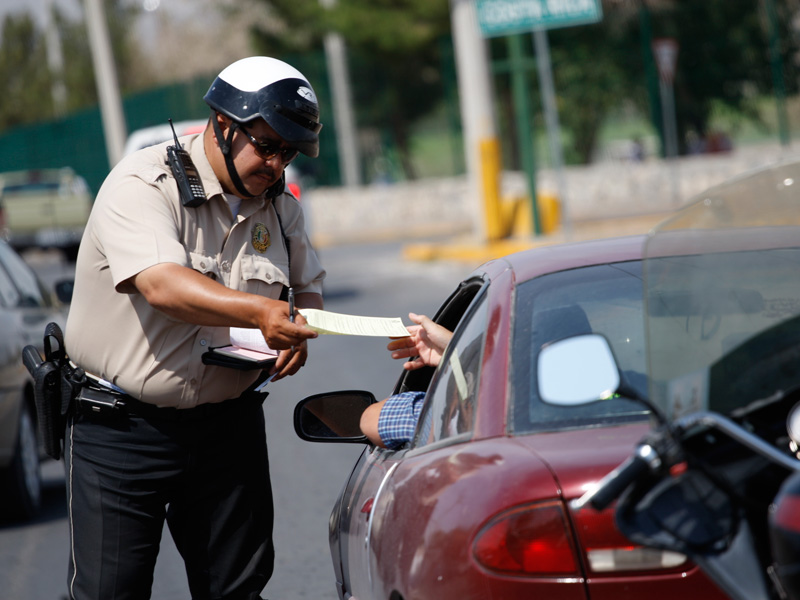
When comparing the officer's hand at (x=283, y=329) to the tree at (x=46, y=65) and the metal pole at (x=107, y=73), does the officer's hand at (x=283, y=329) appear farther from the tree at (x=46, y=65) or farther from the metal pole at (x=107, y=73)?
the tree at (x=46, y=65)

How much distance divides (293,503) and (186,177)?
11.6ft

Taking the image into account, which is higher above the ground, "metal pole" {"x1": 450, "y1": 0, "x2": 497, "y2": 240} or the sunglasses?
"metal pole" {"x1": 450, "y1": 0, "x2": 497, "y2": 240}

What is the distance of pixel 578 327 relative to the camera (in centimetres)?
287

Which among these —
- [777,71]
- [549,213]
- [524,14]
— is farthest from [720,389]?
[777,71]

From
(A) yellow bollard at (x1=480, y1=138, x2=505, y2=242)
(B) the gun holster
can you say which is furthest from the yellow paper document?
(A) yellow bollard at (x1=480, y1=138, x2=505, y2=242)

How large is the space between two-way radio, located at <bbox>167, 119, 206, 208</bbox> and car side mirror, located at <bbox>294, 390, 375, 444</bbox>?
2.41 ft

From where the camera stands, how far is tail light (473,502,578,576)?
2.13m

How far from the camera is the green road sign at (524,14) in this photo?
15.2m

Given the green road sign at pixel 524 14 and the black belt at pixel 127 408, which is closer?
the black belt at pixel 127 408

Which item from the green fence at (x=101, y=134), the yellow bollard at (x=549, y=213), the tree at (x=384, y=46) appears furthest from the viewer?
the green fence at (x=101, y=134)

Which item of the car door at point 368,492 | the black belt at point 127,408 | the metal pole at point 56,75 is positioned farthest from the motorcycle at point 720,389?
the metal pole at point 56,75

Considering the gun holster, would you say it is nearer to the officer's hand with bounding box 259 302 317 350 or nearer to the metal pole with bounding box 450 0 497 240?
the officer's hand with bounding box 259 302 317 350

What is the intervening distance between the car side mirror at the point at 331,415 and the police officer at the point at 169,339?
205mm

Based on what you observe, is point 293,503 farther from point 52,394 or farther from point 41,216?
point 41,216
